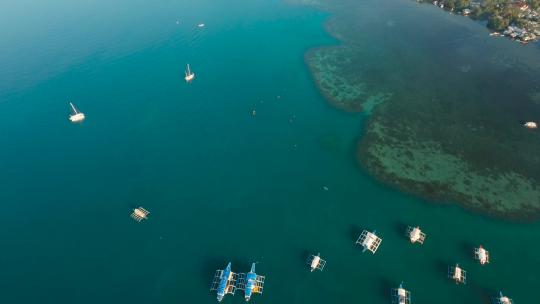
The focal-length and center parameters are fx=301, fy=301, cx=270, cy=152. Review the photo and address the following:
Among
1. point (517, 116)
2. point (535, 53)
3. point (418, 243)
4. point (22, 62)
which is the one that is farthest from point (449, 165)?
point (22, 62)

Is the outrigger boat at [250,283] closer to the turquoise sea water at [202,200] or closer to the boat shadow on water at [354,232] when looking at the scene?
the turquoise sea water at [202,200]

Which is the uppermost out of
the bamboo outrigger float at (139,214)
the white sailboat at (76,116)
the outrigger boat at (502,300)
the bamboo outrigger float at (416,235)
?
the white sailboat at (76,116)

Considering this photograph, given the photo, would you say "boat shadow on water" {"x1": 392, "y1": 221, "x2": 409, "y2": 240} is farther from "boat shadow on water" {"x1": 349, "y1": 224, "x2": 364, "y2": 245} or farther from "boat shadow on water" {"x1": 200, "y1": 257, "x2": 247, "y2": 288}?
"boat shadow on water" {"x1": 200, "y1": 257, "x2": 247, "y2": 288}

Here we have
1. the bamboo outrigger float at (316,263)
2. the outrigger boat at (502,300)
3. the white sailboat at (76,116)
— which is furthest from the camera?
the white sailboat at (76,116)

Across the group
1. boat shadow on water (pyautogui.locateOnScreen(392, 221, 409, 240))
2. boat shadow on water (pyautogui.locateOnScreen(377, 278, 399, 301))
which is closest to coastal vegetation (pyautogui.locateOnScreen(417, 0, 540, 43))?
boat shadow on water (pyautogui.locateOnScreen(392, 221, 409, 240))

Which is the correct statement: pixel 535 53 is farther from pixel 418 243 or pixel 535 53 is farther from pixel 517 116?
pixel 418 243

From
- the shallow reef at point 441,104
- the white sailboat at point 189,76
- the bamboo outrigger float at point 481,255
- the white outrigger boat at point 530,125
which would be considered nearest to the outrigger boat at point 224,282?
the shallow reef at point 441,104

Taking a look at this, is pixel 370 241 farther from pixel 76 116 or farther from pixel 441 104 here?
pixel 76 116
